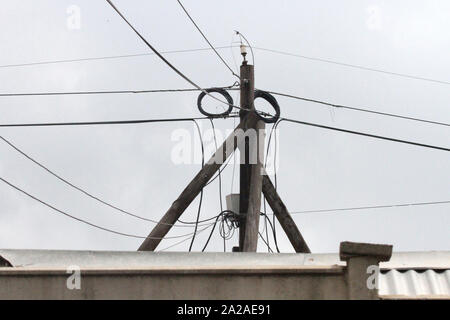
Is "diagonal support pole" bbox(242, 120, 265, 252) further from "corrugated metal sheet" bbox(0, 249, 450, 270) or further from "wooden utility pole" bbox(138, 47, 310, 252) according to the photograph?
"corrugated metal sheet" bbox(0, 249, 450, 270)

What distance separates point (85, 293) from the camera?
7.82 m

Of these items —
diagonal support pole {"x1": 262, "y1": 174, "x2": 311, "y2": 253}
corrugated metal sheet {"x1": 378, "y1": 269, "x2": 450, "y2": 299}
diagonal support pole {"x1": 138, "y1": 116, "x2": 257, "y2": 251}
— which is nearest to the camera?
corrugated metal sheet {"x1": 378, "y1": 269, "x2": 450, "y2": 299}

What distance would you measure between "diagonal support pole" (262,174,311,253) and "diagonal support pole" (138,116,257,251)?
0.79 m

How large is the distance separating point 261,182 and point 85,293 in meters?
6.58

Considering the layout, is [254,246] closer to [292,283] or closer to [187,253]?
[187,253]

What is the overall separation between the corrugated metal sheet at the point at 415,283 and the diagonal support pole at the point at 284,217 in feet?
14.5

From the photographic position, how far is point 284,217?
14.1 m

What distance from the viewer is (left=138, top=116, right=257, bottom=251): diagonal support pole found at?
44.5 feet

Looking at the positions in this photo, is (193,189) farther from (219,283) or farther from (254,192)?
(219,283)

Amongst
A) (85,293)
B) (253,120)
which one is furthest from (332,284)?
(253,120)

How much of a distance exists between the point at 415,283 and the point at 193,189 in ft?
18.5

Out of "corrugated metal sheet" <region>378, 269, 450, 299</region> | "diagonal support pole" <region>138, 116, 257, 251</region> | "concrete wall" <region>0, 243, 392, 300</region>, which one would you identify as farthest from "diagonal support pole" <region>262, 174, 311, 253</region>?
"concrete wall" <region>0, 243, 392, 300</region>

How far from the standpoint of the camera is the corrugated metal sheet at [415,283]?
8664 mm
